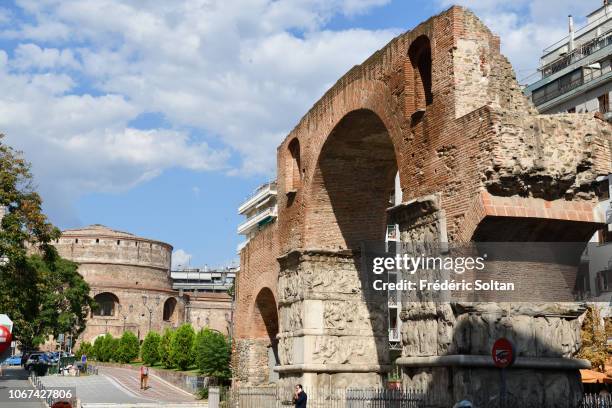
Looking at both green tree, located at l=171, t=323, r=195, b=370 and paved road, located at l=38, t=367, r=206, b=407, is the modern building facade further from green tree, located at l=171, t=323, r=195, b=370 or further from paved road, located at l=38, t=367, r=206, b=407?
green tree, located at l=171, t=323, r=195, b=370

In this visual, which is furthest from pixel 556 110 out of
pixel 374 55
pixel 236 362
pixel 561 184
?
pixel 561 184

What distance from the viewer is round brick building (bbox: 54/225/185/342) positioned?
49.8 meters

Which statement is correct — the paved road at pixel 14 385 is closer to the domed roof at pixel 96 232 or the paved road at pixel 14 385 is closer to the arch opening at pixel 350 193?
the arch opening at pixel 350 193

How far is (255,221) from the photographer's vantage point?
170ft

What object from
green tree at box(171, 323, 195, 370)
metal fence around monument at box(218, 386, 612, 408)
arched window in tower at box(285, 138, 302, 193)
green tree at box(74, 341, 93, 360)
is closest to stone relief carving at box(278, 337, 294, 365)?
metal fence around monument at box(218, 386, 612, 408)

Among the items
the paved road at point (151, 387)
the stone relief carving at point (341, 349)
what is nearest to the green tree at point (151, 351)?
the paved road at point (151, 387)

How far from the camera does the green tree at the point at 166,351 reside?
112 feet

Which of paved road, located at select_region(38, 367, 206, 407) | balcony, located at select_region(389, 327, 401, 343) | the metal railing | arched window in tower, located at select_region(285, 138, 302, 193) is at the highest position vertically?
the metal railing

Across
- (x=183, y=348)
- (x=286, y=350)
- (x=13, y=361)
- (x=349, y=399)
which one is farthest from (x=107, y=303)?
(x=349, y=399)

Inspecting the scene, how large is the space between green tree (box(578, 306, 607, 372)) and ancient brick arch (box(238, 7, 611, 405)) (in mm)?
6334

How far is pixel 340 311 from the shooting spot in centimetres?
1416

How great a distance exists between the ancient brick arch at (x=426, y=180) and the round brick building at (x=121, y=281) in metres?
37.2

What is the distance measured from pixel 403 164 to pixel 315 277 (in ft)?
13.6

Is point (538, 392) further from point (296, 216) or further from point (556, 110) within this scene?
point (556, 110)
